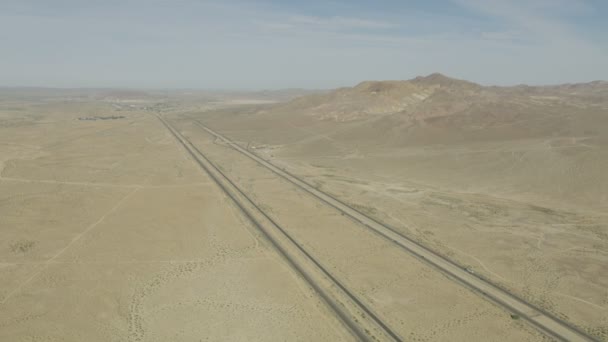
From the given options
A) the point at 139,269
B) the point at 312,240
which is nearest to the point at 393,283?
the point at 312,240

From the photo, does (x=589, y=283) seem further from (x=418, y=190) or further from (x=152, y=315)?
(x=152, y=315)

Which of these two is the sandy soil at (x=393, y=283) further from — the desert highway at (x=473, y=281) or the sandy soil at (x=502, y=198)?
the sandy soil at (x=502, y=198)

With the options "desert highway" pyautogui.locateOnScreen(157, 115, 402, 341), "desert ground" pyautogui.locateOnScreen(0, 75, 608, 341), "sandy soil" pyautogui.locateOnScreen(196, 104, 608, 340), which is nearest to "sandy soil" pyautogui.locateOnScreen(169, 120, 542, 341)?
"desert ground" pyautogui.locateOnScreen(0, 75, 608, 341)

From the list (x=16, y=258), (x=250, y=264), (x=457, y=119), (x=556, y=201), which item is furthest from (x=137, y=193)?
(x=457, y=119)

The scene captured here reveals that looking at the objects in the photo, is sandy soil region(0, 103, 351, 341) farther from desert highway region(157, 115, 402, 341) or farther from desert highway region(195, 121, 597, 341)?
desert highway region(195, 121, 597, 341)

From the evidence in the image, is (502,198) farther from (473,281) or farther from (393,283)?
(393,283)
